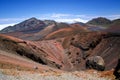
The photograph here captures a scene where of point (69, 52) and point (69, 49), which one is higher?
point (69, 49)

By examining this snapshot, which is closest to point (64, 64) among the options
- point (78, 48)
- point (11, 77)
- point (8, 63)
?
point (78, 48)

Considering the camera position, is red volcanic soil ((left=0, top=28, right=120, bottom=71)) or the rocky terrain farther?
red volcanic soil ((left=0, top=28, right=120, bottom=71))

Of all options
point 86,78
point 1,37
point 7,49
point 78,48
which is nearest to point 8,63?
point 86,78

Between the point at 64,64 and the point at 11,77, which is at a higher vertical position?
the point at 11,77

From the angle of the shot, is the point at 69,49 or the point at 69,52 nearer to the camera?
the point at 69,52

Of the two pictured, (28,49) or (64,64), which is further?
(64,64)

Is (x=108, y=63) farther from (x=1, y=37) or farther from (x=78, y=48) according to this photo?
(x=1, y=37)

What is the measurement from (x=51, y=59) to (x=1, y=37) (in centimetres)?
2057

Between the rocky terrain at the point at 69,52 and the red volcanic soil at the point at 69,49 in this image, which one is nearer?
the rocky terrain at the point at 69,52

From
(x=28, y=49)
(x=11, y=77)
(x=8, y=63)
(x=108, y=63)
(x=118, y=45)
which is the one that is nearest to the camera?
(x=11, y=77)

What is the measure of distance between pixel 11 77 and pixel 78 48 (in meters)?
82.4

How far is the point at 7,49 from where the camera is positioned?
274 feet

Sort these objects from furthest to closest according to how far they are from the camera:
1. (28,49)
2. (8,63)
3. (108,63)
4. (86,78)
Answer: (28,49)
(108,63)
(8,63)
(86,78)

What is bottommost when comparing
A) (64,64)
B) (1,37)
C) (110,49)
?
(64,64)
